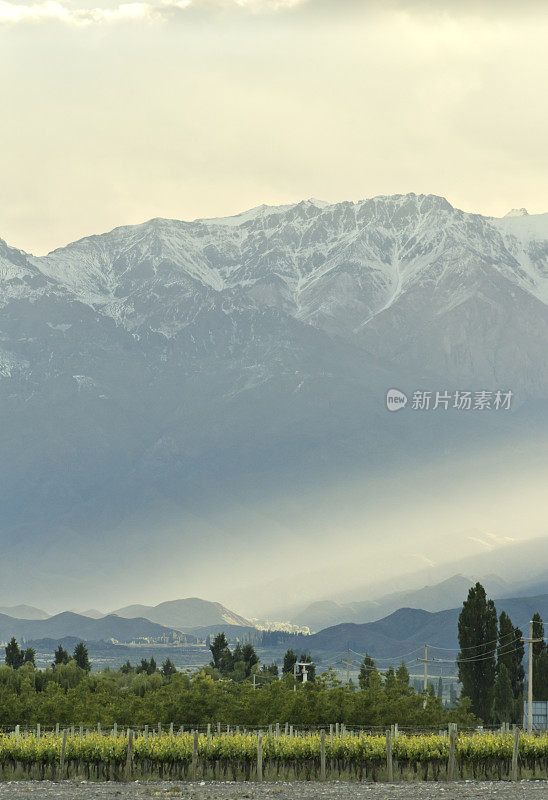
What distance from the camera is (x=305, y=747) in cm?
6028

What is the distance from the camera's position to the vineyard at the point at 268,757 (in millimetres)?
58312

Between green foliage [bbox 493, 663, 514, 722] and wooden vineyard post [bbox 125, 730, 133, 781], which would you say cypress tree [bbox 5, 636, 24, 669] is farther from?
wooden vineyard post [bbox 125, 730, 133, 781]

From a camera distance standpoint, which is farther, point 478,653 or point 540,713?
point 478,653

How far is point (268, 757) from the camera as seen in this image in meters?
60.4

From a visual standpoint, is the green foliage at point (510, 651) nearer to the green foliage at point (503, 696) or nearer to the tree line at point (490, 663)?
the tree line at point (490, 663)

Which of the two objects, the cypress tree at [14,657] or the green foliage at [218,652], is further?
the green foliage at [218,652]

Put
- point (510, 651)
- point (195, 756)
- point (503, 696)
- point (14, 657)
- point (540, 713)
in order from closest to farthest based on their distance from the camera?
point (195, 756) < point (540, 713) < point (503, 696) < point (510, 651) < point (14, 657)

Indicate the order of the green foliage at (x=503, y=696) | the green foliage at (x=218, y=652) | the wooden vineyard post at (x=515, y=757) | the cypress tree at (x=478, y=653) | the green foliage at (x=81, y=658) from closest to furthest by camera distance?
the wooden vineyard post at (x=515, y=757) < the green foliage at (x=503, y=696) < the cypress tree at (x=478, y=653) < the green foliage at (x=81, y=658) < the green foliage at (x=218, y=652)

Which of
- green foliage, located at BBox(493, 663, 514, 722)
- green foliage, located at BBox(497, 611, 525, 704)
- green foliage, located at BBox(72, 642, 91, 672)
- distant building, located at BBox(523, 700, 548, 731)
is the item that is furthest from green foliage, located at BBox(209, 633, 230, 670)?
distant building, located at BBox(523, 700, 548, 731)

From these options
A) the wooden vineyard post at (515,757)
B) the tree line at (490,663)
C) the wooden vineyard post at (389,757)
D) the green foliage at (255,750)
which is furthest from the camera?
the tree line at (490,663)

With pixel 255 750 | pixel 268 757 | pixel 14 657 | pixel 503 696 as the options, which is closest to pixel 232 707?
pixel 268 757

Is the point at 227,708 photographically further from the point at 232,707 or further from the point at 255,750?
the point at 255,750

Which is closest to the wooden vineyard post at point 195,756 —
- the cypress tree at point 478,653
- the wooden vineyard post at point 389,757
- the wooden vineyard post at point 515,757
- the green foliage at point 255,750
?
the green foliage at point 255,750

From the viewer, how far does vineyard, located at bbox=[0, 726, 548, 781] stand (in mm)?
58312
